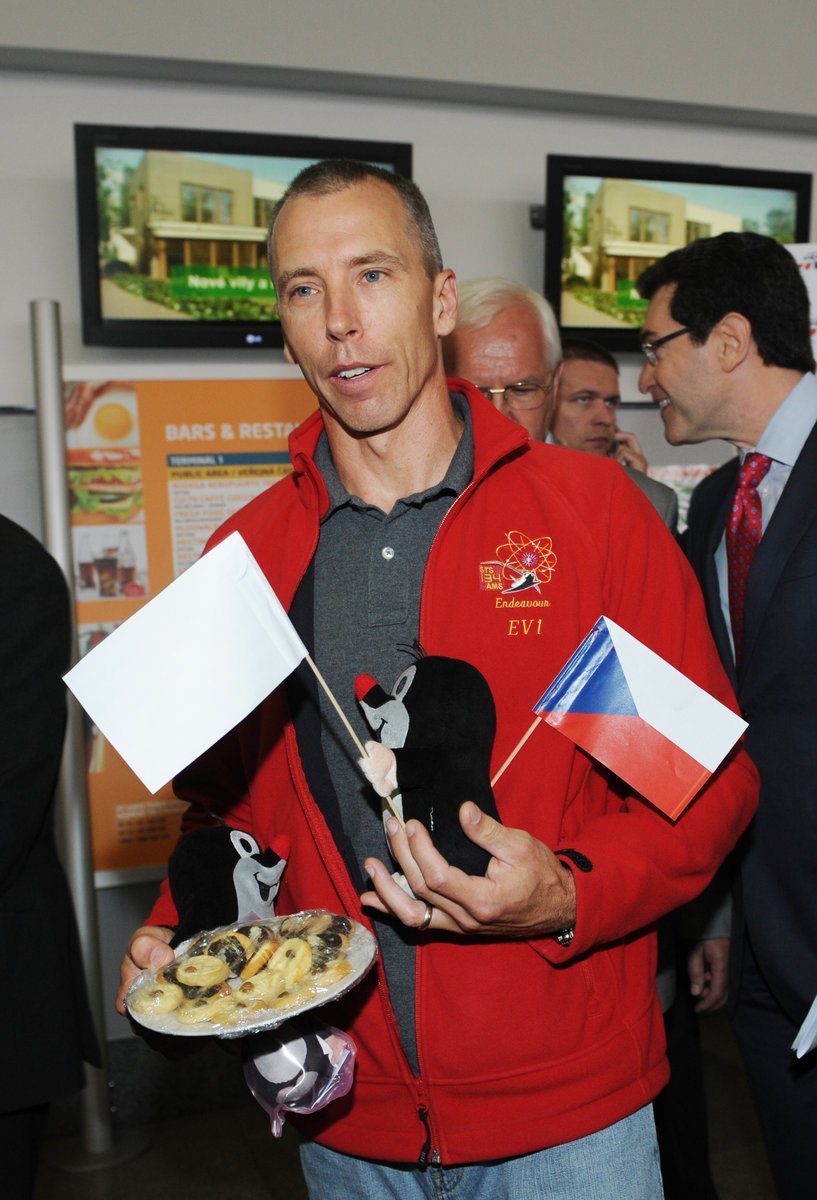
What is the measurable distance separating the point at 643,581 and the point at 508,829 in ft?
1.28

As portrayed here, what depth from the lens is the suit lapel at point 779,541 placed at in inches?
84.0

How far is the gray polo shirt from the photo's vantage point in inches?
56.5

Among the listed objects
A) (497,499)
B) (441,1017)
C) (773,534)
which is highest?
(497,499)

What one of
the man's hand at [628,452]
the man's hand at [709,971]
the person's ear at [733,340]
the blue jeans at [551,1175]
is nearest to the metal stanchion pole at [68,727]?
the man's hand at [628,452]

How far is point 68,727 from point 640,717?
227 cm

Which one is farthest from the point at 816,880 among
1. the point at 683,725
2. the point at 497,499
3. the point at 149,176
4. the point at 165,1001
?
the point at 149,176

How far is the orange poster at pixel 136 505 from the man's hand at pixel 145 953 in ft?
6.68

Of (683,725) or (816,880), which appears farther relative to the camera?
(816,880)

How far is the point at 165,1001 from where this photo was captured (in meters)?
1.23

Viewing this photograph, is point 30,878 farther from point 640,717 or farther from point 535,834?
point 640,717

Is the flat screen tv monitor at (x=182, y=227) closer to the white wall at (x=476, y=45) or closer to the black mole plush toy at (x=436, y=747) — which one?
the white wall at (x=476, y=45)

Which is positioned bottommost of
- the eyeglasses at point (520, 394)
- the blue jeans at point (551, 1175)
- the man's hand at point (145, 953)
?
the blue jeans at point (551, 1175)

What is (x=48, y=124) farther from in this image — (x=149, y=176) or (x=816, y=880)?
(x=816, y=880)

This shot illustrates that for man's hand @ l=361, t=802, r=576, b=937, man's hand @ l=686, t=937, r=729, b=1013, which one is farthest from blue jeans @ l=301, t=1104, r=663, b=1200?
A: man's hand @ l=686, t=937, r=729, b=1013
